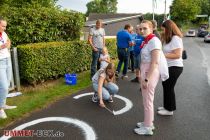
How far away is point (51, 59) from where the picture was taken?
25.8 ft

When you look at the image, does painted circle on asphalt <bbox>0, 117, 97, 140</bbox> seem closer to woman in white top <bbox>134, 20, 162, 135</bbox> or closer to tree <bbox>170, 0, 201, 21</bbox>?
woman in white top <bbox>134, 20, 162, 135</bbox>

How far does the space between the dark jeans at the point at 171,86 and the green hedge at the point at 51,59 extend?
3815 millimetres

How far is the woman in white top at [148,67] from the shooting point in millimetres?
3995

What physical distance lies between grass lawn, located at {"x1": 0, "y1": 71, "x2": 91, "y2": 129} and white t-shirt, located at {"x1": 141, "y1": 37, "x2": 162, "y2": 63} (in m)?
2.85

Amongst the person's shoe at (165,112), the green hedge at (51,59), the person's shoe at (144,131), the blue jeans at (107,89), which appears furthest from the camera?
the green hedge at (51,59)

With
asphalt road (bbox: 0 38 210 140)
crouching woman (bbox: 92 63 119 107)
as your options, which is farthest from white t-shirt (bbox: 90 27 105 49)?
crouching woman (bbox: 92 63 119 107)

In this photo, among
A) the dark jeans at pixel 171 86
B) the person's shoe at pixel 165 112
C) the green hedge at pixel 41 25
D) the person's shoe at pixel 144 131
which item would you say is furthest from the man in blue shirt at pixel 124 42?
the person's shoe at pixel 144 131

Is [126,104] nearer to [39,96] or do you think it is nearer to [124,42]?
[39,96]

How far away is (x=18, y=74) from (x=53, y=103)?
162 centimetres

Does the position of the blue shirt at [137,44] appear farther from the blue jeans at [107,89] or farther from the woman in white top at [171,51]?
the woman in white top at [171,51]

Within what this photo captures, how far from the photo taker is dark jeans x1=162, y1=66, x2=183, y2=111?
5.01m

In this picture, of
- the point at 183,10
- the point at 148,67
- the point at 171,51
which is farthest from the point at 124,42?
the point at 183,10

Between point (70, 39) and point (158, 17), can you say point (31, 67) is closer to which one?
point (70, 39)

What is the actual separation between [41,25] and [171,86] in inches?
197
